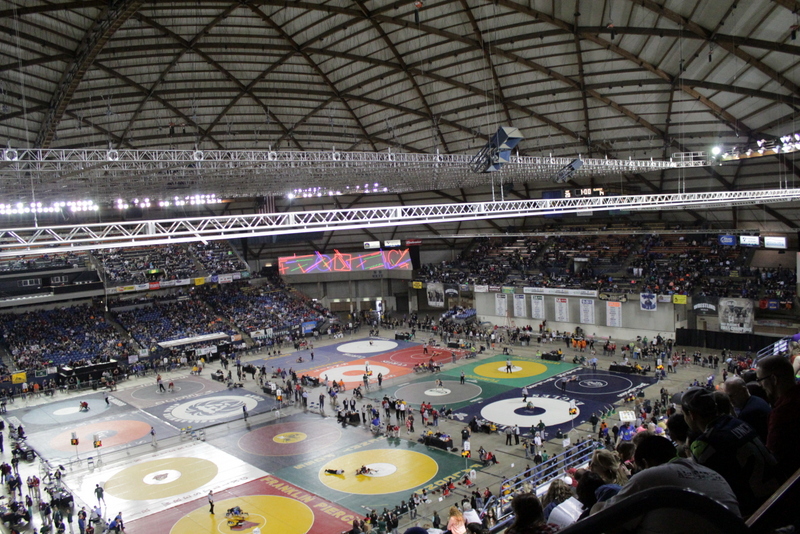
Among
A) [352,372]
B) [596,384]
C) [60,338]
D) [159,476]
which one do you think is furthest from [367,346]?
[159,476]

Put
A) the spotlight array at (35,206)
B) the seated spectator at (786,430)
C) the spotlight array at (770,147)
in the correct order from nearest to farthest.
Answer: the seated spectator at (786,430) < the spotlight array at (770,147) < the spotlight array at (35,206)

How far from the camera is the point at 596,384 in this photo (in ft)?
109

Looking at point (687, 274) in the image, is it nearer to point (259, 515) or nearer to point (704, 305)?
point (704, 305)

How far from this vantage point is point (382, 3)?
29062 millimetres

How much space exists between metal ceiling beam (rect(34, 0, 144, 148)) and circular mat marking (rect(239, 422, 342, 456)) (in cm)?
1848

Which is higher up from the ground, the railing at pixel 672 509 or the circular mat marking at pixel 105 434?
the railing at pixel 672 509

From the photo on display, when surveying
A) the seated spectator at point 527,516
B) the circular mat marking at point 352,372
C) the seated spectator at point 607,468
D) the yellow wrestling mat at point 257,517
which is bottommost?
the yellow wrestling mat at point 257,517

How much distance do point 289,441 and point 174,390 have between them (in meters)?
13.3

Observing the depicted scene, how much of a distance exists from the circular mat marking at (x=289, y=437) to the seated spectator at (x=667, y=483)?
25.0 metres

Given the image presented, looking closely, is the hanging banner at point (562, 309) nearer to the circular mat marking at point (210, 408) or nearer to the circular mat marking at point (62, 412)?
the circular mat marking at point (210, 408)

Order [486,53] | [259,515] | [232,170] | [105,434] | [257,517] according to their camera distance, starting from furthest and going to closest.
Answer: [486,53], [232,170], [105,434], [259,515], [257,517]

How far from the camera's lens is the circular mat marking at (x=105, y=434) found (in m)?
27.3

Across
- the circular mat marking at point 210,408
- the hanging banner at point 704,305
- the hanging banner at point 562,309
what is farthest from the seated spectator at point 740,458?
the hanging banner at point 562,309

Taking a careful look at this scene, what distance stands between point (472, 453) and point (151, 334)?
31603 millimetres
